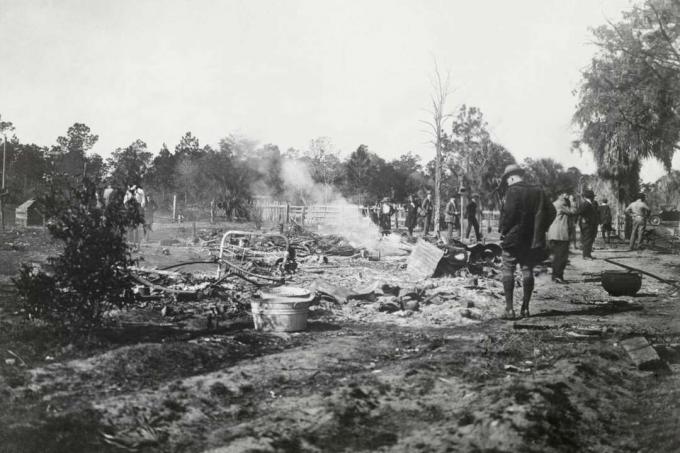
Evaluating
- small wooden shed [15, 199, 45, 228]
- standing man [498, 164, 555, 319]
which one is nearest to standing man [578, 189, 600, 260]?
standing man [498, 164, 555, 319]

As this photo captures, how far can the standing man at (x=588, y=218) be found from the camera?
13453 mm

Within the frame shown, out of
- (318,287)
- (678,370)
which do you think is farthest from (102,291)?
(678,370)

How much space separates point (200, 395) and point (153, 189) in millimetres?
45048

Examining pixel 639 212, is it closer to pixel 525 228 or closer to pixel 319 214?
pixel 525 228

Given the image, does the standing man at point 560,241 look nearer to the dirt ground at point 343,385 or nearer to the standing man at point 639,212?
the dirt ground at point 343,385

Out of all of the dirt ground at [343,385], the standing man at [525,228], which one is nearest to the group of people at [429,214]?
the standing man at [525,228]

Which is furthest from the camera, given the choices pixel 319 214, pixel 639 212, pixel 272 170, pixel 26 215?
pixel 272 170

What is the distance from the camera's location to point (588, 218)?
44.2 feet

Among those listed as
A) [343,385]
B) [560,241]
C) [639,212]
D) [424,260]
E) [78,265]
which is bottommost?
[343,385]

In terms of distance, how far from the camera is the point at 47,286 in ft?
16.7

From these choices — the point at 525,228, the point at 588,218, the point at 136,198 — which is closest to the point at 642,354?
the point at 525,228

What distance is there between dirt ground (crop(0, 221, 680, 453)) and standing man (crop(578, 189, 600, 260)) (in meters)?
7.05

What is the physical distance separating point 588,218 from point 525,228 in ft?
26.8

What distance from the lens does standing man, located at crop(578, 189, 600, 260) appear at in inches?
530
